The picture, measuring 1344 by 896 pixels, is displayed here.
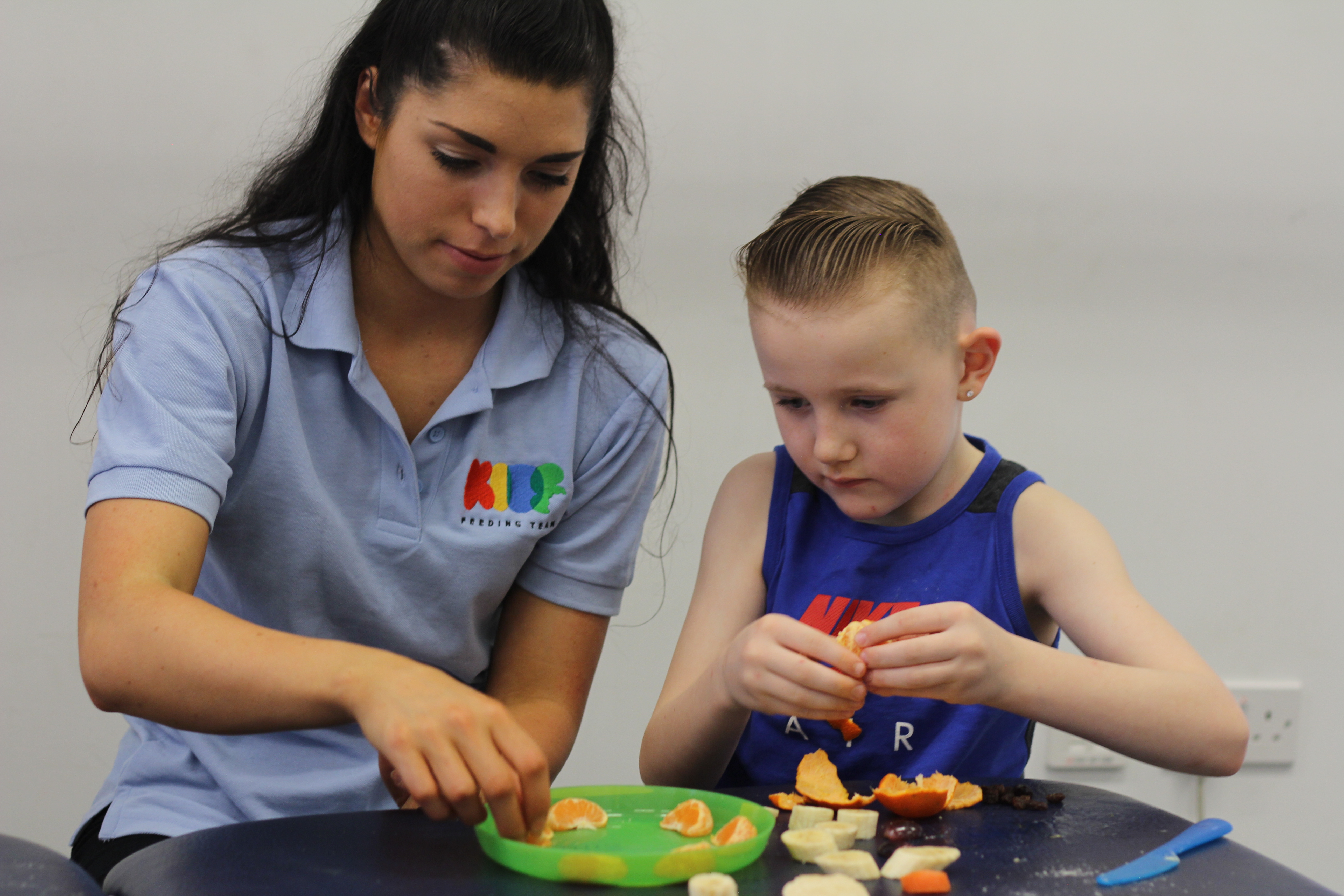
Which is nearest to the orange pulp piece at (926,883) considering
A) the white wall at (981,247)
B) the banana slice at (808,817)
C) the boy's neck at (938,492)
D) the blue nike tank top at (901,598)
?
the banana slice at (808,817)

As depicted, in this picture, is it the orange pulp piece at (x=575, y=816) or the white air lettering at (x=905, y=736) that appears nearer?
the orange pulp piece at (x=575, y=816)

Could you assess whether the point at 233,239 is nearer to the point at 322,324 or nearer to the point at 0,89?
the point at 322,324

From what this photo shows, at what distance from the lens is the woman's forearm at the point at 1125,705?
0.89 m

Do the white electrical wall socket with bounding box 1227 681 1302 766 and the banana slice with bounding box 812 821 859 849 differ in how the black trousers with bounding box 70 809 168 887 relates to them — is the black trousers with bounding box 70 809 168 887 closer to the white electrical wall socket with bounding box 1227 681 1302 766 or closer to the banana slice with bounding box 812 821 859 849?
the banana slice with bounding box 812 821 859 849

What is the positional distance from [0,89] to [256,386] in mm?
1039

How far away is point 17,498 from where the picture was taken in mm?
1765

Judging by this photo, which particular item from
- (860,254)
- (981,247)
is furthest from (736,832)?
(981,247)

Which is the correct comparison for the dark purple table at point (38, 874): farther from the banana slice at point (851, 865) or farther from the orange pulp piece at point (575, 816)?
the banana slice at point (851, 865)

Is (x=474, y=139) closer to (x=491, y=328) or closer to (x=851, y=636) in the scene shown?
(x=491, y=328)

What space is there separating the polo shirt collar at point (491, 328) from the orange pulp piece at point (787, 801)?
0.53m

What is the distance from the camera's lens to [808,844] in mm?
709

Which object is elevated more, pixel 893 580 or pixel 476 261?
pixel 476 261

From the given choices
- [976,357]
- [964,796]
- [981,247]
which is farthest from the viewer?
[981,247]

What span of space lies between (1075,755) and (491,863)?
1.62 metres
